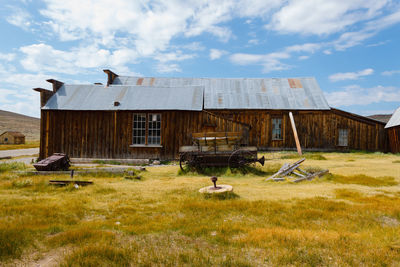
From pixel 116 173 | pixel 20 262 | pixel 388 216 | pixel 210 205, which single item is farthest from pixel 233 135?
pixel 20 262

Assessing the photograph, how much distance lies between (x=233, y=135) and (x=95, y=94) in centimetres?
1210

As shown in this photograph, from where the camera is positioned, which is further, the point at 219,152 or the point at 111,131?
the point at 111,131

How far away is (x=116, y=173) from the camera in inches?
486

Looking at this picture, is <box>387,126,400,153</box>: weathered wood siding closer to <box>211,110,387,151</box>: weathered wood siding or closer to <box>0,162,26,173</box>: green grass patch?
<box>211,110,387,151</box>: weathered wood siding

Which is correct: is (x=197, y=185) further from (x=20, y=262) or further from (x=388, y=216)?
(x=20, y=262)

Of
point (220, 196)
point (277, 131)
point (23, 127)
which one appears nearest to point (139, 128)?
point (277, 131)

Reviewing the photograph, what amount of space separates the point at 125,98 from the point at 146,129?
2.97 meters

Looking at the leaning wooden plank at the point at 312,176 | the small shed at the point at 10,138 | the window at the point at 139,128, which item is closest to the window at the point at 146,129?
the window at the point at 139,128

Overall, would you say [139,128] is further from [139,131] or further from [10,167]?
[10,167]

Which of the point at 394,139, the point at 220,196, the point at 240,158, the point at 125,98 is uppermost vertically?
the point at 125,98

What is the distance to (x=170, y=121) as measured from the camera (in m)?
19.0

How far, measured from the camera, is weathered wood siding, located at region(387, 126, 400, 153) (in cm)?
2233

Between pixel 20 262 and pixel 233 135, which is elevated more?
pixel 233 135

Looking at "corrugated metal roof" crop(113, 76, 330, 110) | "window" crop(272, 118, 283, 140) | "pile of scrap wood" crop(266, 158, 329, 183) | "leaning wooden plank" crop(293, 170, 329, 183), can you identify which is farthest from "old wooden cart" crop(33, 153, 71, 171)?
"window" crop(272, 118, 283, 140)
